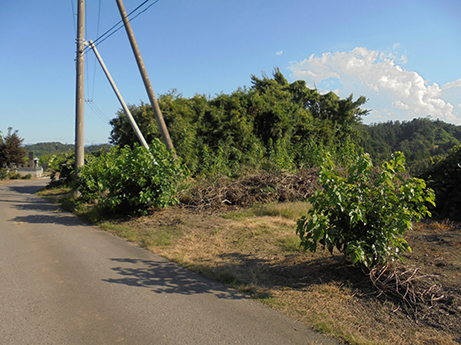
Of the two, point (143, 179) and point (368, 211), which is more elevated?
point (143, 179)

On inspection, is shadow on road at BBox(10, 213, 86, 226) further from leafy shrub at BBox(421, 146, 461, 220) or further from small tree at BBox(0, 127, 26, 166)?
small tree at BBox(0, 127, 26, 166)

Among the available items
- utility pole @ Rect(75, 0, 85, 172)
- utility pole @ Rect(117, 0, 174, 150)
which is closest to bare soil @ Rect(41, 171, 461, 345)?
utility pole @ Rect(117, 0, 174, 150)

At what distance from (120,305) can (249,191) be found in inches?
302

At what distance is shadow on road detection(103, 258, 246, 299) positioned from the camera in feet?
15.8

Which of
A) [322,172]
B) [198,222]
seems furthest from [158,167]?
[322,172]

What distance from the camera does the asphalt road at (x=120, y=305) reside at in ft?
12.0

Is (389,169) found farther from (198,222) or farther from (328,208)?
(198,222)

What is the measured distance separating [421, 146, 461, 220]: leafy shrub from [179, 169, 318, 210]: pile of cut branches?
3.80 m

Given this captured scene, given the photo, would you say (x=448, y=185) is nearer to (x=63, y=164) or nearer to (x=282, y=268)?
(x=282, y=268)

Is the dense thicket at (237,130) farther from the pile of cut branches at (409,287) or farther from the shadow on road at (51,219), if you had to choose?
the pile of cut branches at (409,287)

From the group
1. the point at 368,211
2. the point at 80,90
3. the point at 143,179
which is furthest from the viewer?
the point at 80,90

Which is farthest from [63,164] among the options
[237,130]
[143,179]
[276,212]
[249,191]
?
[276,212]

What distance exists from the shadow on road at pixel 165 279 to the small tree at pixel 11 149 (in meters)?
42.9

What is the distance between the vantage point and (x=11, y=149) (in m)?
41.2
